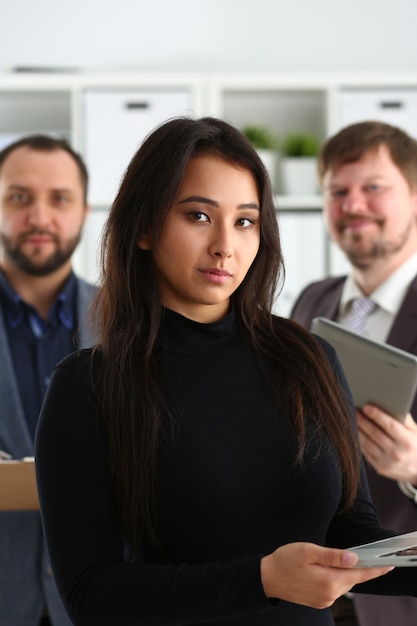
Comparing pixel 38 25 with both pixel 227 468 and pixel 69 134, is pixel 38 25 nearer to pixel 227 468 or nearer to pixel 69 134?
pixel 69 134

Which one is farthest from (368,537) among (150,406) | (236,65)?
(236,65)

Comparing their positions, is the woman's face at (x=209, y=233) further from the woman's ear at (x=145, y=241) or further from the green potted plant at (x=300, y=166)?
the green potted plant at (x=300, y=166)

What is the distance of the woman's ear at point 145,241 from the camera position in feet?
4.23

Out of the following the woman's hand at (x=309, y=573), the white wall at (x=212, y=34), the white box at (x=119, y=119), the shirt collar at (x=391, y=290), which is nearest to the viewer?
the woman's hand at (x=309, y=573)

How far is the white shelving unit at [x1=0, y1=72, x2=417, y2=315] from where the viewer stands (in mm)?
3863

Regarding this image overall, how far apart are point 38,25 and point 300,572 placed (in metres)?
3.85

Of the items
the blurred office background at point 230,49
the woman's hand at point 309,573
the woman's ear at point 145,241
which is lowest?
the woman's hand at point 309,573

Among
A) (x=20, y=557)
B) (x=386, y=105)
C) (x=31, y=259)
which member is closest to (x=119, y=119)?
(x=386, y=105)

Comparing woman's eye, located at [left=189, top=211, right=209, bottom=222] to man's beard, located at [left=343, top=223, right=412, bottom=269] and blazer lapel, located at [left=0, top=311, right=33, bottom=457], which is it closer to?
blazer lapel, located at [left=0, top=311, right=33, bottom=457]

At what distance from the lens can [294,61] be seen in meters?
4.44

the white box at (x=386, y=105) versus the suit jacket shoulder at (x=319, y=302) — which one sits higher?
the white box at (x=386, y=105)

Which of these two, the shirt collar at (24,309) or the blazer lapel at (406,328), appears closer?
the blazer lapel at (406,328)

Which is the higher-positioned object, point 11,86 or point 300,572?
point 11,86

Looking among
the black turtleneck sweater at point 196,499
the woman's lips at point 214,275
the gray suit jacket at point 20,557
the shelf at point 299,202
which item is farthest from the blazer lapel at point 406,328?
the shelf at point 299,202
